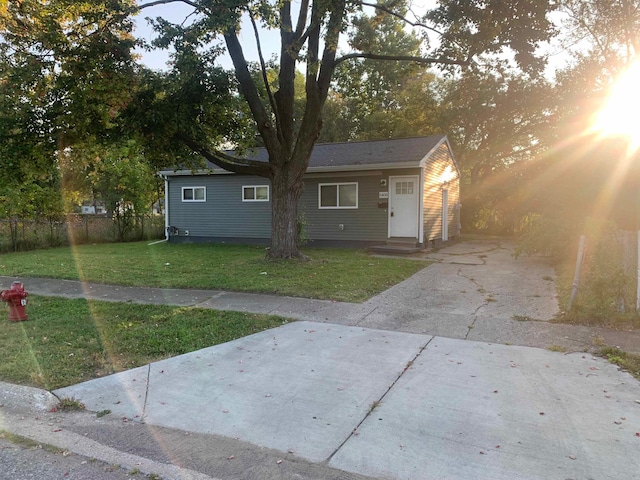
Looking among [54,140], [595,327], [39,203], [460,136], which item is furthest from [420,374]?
[460,136]

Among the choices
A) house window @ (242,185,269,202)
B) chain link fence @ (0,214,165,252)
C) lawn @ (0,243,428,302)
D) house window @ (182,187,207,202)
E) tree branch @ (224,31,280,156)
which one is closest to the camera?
lawn @ (0,243,428,302)

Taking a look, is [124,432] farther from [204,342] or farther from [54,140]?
[54,140]

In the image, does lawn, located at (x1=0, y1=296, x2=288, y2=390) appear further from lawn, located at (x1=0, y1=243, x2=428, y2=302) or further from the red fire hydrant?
lawn, located at (x1=0, y1=243, x2=428, y2=302)

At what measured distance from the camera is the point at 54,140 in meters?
9.17

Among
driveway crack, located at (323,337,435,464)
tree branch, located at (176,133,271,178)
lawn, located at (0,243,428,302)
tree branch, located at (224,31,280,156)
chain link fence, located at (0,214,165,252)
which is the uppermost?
tree branch, located at (224,31,280,156)

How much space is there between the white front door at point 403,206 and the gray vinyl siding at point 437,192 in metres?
0.38

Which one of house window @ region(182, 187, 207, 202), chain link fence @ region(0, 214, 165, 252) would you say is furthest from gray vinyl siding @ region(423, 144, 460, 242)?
chain link fence @ region(0, 214, 165, 252)

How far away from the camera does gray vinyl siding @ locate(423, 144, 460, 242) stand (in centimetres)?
1467

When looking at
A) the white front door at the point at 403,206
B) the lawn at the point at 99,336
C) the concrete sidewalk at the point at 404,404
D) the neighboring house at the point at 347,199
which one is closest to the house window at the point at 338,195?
the neighboring house at the point at 347,199

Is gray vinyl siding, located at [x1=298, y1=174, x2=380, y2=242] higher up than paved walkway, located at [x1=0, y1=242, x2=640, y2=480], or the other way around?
gray vinyl siding, located at [x1=298, y1=174, x2=380, y2=242]

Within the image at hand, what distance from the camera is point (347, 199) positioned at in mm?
15281

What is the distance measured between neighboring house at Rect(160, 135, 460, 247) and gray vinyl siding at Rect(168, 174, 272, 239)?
0.13 feet

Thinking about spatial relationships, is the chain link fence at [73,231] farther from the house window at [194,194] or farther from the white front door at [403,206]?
the white front door at [403,206]

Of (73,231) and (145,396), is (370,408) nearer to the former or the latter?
(145,396)
